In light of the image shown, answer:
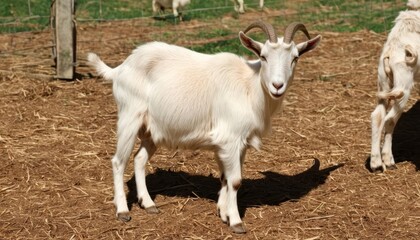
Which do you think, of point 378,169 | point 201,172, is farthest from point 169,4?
point 378,169

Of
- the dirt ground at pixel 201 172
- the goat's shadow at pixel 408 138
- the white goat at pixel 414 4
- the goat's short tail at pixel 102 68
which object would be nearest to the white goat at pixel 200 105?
the goat's short tail at pixel 102 68

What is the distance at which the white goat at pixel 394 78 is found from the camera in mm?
6598

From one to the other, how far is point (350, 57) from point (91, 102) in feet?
14.3

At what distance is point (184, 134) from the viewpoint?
221 inches

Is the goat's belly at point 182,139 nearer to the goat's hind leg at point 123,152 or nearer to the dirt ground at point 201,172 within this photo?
the goat's hind leg at point 123,152

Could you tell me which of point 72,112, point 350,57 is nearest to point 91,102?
point 72,112

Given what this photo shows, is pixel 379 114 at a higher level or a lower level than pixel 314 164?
higher

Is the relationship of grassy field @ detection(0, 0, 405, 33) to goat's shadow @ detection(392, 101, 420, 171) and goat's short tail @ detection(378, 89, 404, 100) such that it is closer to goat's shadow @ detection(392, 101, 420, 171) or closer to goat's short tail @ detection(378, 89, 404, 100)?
goat's shadow @ detection(392, 101, 420, 171)

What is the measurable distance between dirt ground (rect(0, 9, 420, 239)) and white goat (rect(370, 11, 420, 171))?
247 millimetres

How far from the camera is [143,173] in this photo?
591cm

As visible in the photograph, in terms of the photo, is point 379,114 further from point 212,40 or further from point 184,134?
point 212,40

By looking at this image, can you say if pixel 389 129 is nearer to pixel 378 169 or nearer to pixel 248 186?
pixel 378 169

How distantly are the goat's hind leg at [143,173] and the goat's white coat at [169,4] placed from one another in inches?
331

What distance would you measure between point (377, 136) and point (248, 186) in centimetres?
143
